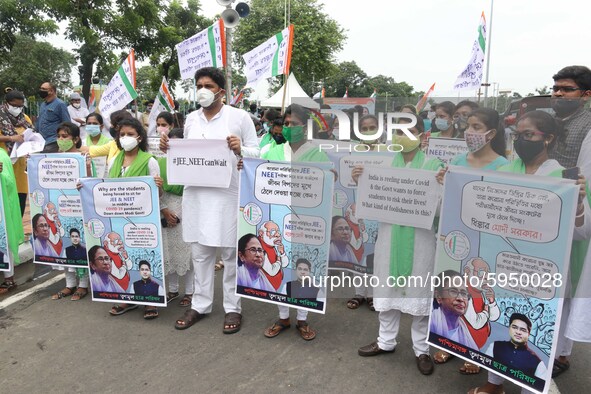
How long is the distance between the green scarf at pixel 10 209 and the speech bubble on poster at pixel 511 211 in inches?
156

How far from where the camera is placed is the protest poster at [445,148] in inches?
111

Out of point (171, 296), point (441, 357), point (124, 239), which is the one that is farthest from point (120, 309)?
point (441, 357)

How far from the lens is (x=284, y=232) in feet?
11.1

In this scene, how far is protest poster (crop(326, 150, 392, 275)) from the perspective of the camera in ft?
11.7

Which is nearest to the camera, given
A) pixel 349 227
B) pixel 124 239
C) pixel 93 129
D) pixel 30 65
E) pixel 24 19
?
pixel 124 239

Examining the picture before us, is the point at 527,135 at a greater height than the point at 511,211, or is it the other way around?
the point at 527,135

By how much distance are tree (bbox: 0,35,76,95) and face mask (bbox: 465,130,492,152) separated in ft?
89.0

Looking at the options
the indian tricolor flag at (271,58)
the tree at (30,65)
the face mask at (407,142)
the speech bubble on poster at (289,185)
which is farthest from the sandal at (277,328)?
the tree at (30,65)

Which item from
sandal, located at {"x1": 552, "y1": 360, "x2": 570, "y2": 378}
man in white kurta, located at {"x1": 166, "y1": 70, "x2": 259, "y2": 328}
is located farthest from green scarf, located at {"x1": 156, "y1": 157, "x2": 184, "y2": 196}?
sandal, located at {"x1": 552, "y1": 360, "x2": 570, "y2": 378}

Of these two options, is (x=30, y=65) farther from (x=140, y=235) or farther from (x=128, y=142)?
(x=140, y=235)

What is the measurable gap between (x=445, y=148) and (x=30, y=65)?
111 feet

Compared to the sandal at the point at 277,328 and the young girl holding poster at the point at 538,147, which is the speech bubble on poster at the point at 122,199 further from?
the young girl holding poster at the point at 538,147

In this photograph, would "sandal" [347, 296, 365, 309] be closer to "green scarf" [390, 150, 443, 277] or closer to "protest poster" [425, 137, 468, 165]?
"green scarf" [390, 150, 443, 277]

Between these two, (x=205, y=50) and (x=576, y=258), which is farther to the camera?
(x=205, y=50)
